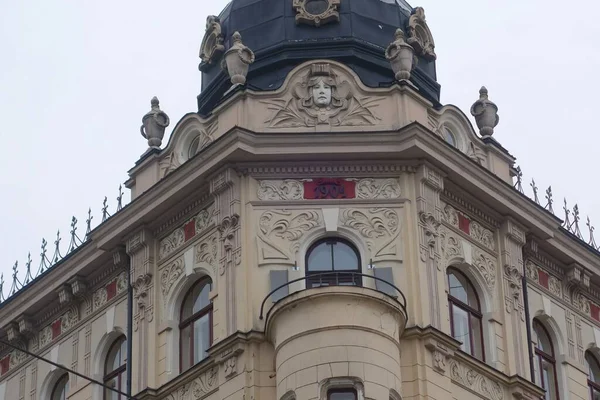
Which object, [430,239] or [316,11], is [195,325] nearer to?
[430,239]

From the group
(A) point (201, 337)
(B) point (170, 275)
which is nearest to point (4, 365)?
(B) point (170, 275)

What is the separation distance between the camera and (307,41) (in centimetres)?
4231

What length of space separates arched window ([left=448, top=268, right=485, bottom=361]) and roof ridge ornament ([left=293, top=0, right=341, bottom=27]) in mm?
7069

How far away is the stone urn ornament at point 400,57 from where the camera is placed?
40.3 metres

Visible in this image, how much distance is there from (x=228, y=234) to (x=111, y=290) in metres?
4.25

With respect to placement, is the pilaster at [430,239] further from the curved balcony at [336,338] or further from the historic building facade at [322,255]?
the curved balcony at [336,338]

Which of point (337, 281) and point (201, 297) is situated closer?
point (337, 281)

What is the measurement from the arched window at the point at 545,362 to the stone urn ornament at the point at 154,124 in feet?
29.9

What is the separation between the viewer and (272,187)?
38.8 metres

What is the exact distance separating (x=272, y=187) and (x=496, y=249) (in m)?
5.05

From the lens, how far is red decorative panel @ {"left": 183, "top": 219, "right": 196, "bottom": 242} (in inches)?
1559

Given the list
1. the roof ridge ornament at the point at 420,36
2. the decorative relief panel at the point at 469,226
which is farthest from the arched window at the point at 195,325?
the roof ridge ornament at the point at 420,36

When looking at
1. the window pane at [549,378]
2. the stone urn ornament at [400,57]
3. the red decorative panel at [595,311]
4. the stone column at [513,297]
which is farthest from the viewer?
the red decorative panel at [595,311]

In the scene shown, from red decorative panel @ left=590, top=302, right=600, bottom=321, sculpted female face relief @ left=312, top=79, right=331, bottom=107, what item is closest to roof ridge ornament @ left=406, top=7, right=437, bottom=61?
sculpted female face relief @ left=312, top=79, right=331, bottom=107
